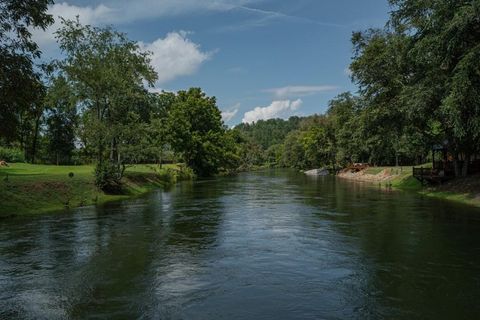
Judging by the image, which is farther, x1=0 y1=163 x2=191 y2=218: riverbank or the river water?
x1=0 y1=163 x2=191 y2=218: riverbank

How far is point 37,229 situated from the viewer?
72.0ft

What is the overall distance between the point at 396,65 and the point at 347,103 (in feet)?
148

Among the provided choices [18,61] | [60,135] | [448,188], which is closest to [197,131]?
[60,135]

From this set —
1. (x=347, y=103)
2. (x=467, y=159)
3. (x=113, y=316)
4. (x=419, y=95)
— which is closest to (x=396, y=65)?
(x=419, y=95)

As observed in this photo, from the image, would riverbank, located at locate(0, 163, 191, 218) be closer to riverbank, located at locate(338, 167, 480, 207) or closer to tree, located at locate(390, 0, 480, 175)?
tree, located at locate(390, 0, 480, 175)

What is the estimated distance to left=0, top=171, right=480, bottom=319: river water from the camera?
10.8 metres

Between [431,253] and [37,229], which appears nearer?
[431,253]

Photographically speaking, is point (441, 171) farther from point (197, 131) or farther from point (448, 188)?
point (197, 131)

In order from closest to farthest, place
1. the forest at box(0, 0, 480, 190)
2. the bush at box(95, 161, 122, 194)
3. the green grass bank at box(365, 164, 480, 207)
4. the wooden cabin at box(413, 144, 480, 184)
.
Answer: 1. the forest at box(0, 0, 480, 190)
2. the green grass bank at box(365, 164, 480, 207)
3. the bush at box(95, 161, 122, 194)
4. the wooden cabin at box(413, 144, 480, 184)

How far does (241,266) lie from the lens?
1500 cm

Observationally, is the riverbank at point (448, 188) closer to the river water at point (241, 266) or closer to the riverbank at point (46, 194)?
the river water at point (241, 266)

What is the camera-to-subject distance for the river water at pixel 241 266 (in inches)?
426

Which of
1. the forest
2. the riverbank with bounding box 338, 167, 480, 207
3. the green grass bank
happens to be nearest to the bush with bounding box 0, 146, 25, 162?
the forest

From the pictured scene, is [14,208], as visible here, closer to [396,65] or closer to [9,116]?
[9,116]
